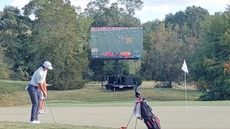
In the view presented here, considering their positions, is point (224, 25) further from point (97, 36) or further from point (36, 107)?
point (36, 107)

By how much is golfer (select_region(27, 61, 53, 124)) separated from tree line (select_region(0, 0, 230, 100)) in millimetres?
47160

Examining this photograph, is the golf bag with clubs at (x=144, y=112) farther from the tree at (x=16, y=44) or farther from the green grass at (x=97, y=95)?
the tree at (x=16, y=44)

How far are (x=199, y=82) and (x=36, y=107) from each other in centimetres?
5412

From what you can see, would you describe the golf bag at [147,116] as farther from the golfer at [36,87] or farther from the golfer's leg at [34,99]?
the golfer's leg at [34,99]

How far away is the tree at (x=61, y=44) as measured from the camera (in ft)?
238

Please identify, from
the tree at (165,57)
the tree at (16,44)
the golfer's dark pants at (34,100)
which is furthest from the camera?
the tree at (165,57)

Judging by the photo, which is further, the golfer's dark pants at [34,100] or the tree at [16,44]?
the tree at [16,44]

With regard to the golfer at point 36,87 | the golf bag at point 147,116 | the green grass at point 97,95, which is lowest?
the green grass at point 97,95

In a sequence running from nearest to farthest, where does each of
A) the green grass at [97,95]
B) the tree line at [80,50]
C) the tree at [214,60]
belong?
the green grass at [97,95] < the tree at [214,60] < the tree line at [80,50]

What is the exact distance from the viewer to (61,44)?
72.8 m

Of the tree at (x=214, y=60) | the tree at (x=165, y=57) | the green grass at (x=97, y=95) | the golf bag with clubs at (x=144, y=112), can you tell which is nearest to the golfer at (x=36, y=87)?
the golf bag with clubs at (x=144, y=112)

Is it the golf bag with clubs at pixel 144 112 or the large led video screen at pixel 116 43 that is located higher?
the large led video screen at pixel 116 43

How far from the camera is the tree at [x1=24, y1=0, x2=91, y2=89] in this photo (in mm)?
72500

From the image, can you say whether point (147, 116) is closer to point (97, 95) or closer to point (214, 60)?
point (97, 95)
